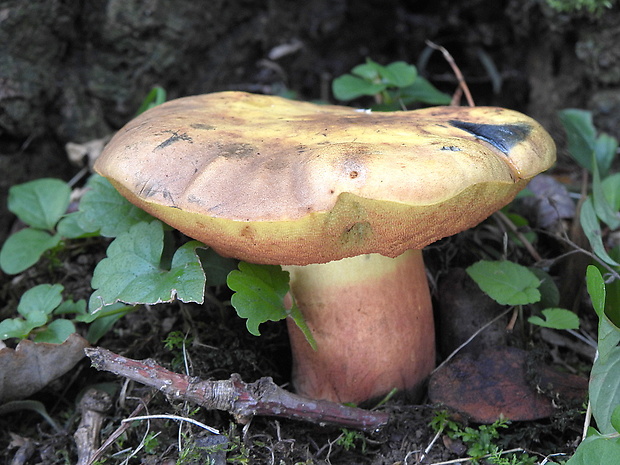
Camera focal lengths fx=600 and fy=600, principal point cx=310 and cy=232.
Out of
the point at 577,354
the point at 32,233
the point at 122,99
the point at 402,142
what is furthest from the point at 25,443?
the point at 577,354

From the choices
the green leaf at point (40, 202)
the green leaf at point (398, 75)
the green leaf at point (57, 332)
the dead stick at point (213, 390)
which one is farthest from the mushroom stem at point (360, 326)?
the green leaf at point (40, 202)

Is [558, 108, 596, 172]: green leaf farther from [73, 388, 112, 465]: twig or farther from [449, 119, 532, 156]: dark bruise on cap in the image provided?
[73, 388, 112, 465]: twig

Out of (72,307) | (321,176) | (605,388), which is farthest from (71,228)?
(605,388)

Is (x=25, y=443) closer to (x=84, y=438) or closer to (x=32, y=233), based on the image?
(x=84, y=438)

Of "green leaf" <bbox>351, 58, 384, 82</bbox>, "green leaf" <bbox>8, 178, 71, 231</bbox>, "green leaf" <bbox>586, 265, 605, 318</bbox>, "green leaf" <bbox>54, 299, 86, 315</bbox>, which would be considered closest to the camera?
"green leaf" <bbox>586, 265, 605, 318</bbox>

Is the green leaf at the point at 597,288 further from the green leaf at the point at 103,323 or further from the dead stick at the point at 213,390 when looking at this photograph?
the green leaf at the point at 103,323

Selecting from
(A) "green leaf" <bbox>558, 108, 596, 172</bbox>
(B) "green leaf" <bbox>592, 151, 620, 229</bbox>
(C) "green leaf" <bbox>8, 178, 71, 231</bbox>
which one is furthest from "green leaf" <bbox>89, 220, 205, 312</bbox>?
(A) "green leaf" <bbox>558, 108, 596, 172</bbox>

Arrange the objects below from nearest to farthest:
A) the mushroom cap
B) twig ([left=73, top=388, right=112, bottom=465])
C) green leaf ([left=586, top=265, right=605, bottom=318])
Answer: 1. the mushroom cap
2. green leaf ([left=586, top=265, right=605, bottom=318])
3. twig ([left=73, top=388, right=112, bottom=465])
